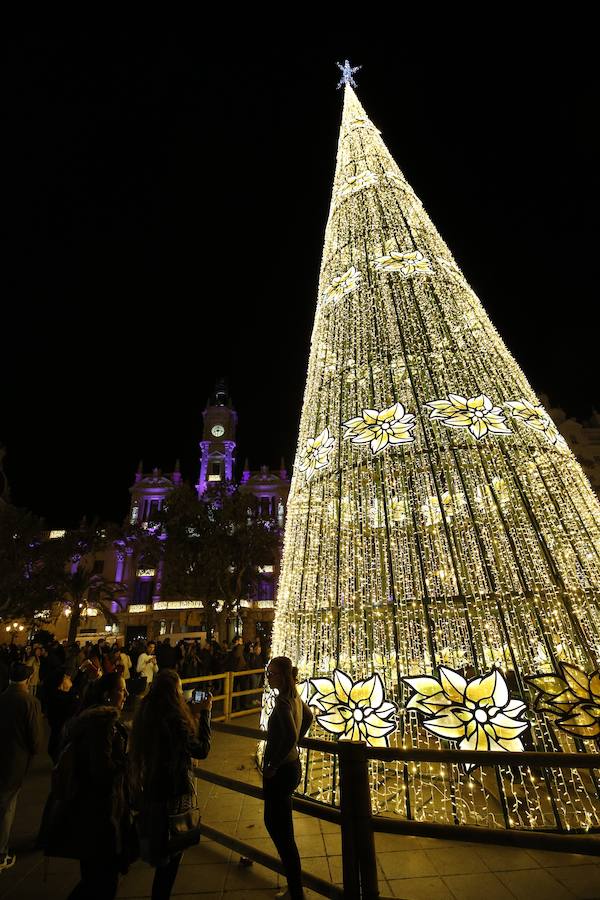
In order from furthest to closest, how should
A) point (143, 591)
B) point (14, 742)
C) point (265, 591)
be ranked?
point (265, 591)
point (143, 591)
point (14, 742)

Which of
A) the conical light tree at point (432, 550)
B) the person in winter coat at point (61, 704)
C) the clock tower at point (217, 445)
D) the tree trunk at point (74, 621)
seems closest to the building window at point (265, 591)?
the clock tower at point (217, 445)

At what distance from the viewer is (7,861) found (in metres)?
3.33

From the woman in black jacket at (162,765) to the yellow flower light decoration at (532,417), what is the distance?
380cm

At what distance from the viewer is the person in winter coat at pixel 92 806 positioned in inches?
85.1

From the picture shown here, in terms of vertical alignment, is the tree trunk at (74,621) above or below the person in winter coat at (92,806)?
above

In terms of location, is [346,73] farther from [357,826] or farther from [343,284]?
[357,826]

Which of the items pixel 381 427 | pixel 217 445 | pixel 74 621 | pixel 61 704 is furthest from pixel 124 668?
pixel 217 445

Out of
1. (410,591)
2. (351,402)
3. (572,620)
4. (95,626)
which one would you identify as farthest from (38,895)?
(95,626)

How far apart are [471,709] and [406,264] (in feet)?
15.1

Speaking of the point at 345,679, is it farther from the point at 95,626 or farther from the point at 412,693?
the point at 95,626

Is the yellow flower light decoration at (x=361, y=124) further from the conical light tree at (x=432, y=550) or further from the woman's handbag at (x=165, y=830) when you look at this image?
the woman's handbag at (x=165, y=830)

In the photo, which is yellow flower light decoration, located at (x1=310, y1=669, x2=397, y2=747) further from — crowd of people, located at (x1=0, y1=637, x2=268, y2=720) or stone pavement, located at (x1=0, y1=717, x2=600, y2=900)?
crowd of people, located at (x1=0, y1=637, x2=268, y2=720)

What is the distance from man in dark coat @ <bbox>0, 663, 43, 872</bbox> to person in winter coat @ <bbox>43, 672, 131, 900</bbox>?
162cm

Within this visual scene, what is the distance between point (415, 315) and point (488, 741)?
408cm
